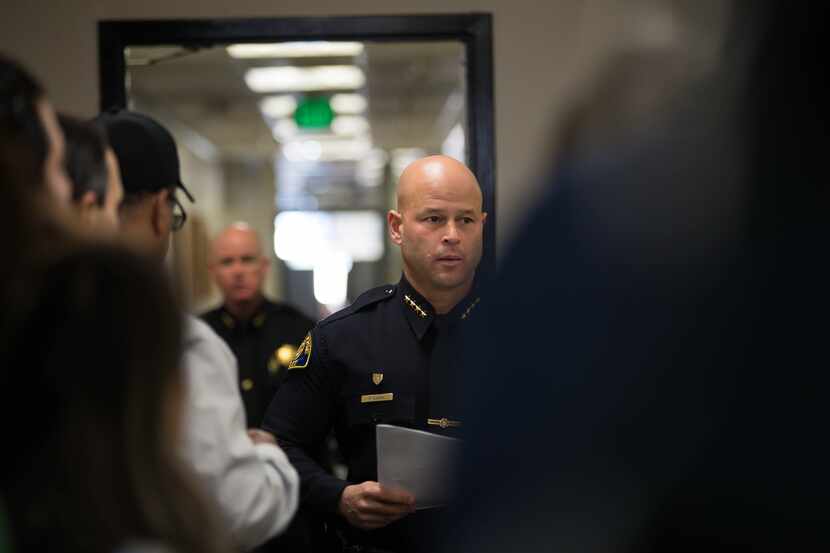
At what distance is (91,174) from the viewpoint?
1083 mm

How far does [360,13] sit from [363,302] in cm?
116

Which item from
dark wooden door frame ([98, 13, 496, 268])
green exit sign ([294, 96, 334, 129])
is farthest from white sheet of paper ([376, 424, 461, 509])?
green exit sign ([294, 96, 334, 129])

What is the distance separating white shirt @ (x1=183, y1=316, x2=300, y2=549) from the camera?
1063mm

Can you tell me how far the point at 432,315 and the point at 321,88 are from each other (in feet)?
19.2

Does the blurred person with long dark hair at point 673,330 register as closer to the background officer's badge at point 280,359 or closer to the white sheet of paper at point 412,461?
the white sheet of paper at point 412,461

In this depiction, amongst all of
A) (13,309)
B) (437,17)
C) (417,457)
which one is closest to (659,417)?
(13,309)

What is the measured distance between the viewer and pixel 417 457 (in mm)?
1714

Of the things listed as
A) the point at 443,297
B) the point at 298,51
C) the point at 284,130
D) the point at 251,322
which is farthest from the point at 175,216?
the point at 284,130

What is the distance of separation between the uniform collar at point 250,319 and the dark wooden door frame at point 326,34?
120 cm

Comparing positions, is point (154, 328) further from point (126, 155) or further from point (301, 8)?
point (301, 8)

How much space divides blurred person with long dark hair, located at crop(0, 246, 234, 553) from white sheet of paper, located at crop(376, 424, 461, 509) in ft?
3.12

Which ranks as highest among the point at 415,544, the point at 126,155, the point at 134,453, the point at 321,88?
the point at 321,88

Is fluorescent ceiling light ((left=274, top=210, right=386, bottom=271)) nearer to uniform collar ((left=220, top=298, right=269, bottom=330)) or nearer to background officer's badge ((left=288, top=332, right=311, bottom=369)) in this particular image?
uniform collar ((left=220, top=298, right=269, bottom=330))

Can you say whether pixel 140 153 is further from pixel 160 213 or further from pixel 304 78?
pixel 304 78
